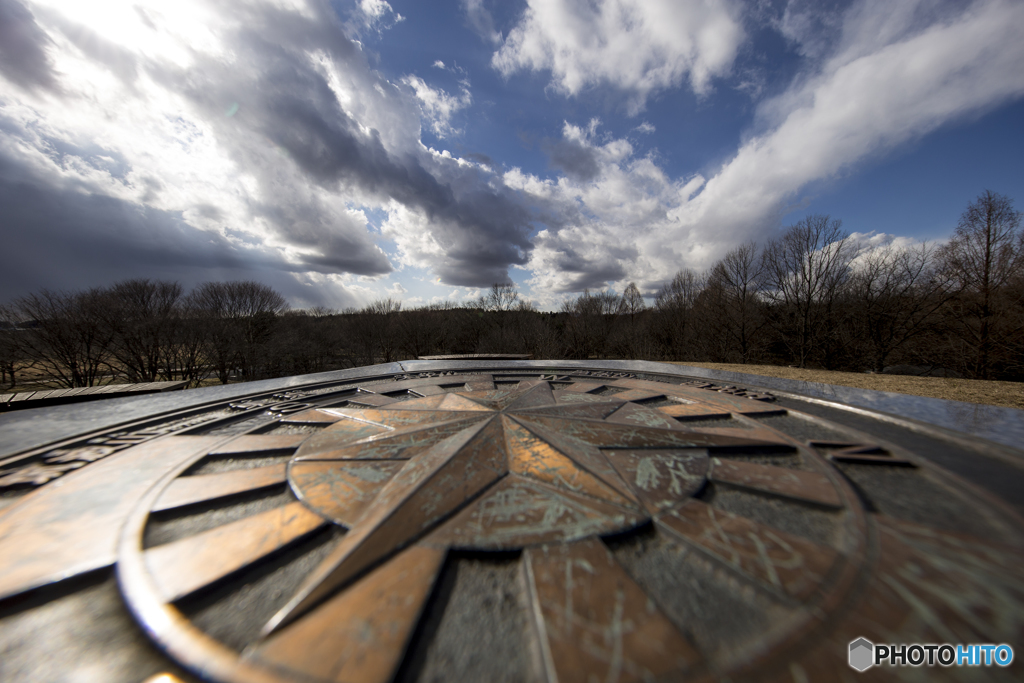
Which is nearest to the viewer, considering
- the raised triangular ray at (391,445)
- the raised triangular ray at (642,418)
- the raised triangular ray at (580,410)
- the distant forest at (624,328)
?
the raised triangular ray at (391,445)

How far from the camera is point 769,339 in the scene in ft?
68.0

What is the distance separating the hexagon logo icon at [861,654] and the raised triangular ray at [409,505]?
1391mm

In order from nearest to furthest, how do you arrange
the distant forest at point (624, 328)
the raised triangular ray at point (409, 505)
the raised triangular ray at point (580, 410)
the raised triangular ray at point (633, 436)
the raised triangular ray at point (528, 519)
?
the raised triangular ray at point (409, 505)
the raised triangular ray at point (528, 519)
the raised triangular ray at point (633, 436)
the raised triangular ray at point (580, 410)
the distant forest at point (624, 328)

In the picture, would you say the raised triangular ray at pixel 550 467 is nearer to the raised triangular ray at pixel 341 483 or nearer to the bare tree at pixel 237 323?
the raised triangular ray at pixel 341 483

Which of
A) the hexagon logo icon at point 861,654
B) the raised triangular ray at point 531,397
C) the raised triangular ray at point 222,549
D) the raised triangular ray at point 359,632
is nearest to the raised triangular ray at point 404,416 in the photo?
the raised triangular ray at point 531,397

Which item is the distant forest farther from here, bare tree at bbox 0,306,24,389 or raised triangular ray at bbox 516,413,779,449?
raised triangular ray at bbox 516,413,779,449

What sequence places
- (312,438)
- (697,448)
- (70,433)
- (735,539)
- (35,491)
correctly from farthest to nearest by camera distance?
1. (70,433)
2. (312,438)
3. (697,448)
4. (35,491)
5. (735,539)

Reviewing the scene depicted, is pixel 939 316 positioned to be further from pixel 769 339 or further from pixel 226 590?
Answer: pixel 226 590

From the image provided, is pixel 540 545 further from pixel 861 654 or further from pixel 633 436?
pixel 633 436

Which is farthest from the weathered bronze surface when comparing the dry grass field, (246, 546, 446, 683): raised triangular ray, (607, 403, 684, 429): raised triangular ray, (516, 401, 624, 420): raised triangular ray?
the dry grass field

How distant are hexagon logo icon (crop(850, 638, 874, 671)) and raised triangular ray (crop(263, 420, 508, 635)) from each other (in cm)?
139

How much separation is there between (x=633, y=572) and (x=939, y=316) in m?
25.3

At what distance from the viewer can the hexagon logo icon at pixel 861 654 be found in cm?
91

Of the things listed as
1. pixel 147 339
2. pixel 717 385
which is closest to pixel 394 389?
pixel 717 385
